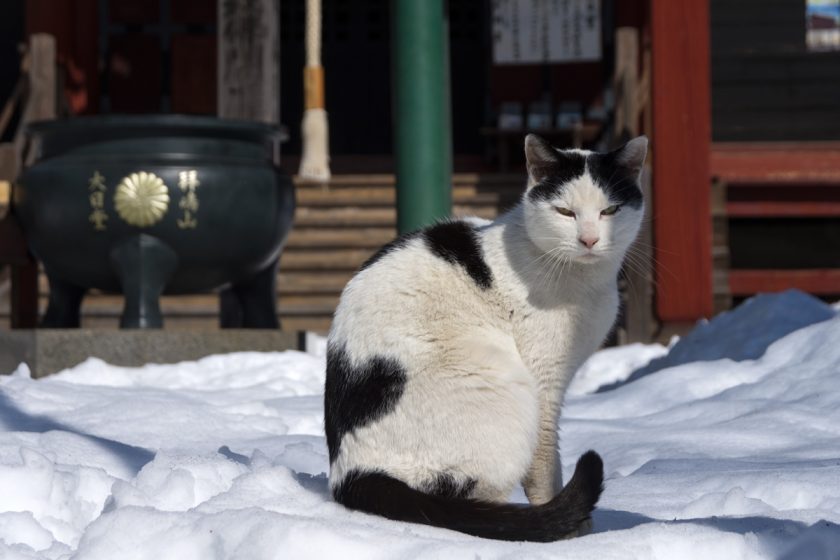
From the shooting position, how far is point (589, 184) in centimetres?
311

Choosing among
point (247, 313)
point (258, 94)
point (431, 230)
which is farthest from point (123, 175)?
point (431, 230)

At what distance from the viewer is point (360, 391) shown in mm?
2832

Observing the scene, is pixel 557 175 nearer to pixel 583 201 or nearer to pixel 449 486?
pixel 583 201

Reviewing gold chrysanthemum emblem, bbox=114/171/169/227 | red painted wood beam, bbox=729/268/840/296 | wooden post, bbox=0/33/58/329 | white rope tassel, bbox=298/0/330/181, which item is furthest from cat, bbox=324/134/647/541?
red painted wood beam, bbox=729/268/840/296

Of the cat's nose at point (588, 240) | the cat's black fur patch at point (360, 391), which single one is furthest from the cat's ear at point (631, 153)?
the cat's black fur patch at point (360, 391)

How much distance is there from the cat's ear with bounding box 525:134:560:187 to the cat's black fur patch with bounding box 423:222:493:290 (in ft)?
0.77

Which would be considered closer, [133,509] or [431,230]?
[133,509]

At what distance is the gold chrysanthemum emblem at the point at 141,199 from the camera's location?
611 centimetres

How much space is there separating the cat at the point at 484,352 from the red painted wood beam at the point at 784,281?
5940 mm

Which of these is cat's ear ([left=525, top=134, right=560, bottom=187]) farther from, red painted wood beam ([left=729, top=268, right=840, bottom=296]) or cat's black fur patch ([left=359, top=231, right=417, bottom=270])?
red painted wood beam ([left=729, top=268, right=840, bottom=296])

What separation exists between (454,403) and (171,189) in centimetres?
373

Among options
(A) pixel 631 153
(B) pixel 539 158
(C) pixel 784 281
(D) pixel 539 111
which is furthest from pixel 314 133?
(D) pixel 539 111

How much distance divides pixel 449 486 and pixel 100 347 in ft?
12.2

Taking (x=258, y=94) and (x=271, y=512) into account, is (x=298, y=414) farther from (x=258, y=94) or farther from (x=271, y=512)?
(x=258, y=94)
